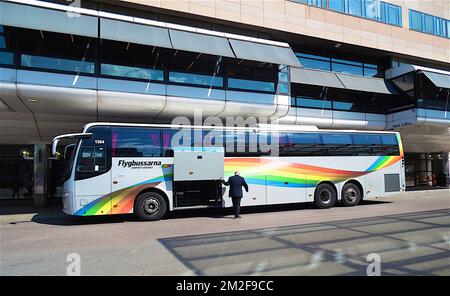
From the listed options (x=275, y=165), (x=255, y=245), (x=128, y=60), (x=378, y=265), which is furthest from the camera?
(x=128, y=60)

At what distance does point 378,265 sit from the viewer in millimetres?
6082

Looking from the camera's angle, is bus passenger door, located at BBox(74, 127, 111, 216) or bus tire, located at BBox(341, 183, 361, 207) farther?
bus tire, located at BBox(341, 183, 361, 207)

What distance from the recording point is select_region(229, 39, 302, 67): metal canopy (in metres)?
17.3

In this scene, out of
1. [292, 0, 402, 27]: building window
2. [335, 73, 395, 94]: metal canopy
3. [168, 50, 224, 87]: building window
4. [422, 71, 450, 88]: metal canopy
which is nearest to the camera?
[168, 50, 224, 87]: building window

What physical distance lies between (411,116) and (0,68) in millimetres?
22315

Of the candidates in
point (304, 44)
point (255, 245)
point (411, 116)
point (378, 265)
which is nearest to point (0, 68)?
point (255, 245)

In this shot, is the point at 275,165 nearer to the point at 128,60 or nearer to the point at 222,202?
the point at 222,202

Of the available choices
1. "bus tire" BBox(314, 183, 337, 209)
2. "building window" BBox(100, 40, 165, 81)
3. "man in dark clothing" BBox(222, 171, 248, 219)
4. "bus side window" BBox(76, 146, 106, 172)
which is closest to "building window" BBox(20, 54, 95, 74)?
"building window" BBox(100, 40, 165, 81)

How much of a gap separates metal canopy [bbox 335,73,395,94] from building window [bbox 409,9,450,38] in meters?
5.42

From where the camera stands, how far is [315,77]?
22.5 m

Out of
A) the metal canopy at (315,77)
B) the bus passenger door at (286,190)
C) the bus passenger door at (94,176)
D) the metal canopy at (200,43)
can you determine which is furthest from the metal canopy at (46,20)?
the metal canopy at (315,77)

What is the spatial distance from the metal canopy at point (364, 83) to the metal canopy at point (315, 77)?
2.17ft

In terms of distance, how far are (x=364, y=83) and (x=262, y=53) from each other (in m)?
9.93

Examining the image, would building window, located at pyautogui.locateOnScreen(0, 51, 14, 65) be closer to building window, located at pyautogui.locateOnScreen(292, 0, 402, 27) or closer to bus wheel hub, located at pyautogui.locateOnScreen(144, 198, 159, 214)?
bus wheel hub, located at pyautogui.locateOnScreen(144, 198, 159, 214)
